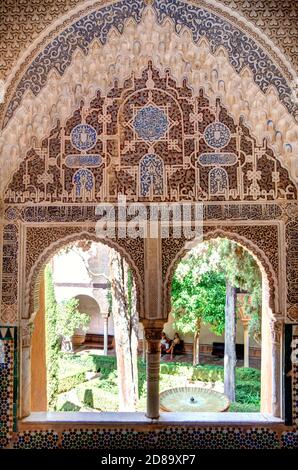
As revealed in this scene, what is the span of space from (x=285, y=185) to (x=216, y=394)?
5.08 meters

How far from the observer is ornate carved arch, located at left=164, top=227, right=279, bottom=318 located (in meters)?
4.44

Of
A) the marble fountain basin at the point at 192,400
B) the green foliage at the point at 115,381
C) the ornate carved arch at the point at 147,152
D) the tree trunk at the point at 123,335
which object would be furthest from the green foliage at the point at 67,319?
the ornate carved arch at the point at 147,152

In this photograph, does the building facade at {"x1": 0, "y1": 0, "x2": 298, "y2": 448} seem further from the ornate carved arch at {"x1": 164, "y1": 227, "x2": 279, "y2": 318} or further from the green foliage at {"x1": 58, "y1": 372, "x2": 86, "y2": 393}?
the green foliage at {"x1": 58, "y1": 372, "x2": 86, "y2": 393}

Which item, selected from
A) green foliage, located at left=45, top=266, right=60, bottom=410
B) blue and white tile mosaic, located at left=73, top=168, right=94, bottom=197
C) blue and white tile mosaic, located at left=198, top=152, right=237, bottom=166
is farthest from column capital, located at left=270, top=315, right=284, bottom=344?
green foliage, located at left=45, top=266, right=60, bottom=410

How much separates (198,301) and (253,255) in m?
8.08

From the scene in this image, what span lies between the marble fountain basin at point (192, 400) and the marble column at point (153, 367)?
8.28ft

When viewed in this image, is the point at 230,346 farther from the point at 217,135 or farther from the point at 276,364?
the point at 217,135

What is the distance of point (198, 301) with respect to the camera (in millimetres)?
12375

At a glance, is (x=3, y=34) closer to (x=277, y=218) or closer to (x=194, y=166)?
(x=194, y=166)

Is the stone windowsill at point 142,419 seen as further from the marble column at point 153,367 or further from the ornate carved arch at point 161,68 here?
the ornate carved arch at point 161,68

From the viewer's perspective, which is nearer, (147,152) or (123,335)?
(147,152)

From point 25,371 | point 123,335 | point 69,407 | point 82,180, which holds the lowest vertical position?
point 69,407

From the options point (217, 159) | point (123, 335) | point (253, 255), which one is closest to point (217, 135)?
point (217, 159)
